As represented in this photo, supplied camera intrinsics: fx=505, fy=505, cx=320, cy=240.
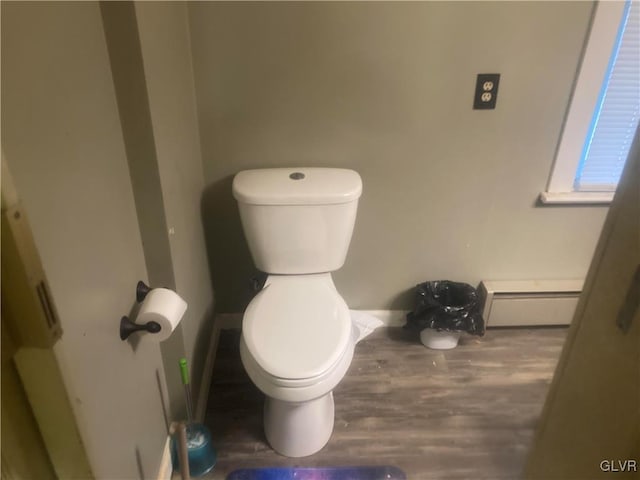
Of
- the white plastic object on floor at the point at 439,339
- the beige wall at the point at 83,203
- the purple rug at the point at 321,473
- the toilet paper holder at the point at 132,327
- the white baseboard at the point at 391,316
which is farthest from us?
the white baseboard at the point at 391,316

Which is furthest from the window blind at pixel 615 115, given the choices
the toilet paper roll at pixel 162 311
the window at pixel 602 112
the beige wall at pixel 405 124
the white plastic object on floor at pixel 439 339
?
the toilet paper roll at pixel 162 311

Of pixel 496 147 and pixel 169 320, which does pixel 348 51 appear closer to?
pixel 496 147

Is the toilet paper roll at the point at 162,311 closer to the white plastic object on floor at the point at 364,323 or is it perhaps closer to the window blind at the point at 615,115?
the white plastic object on floor at the point at 364,323

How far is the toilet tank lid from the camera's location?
1701 millimetres

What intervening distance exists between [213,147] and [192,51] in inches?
13.2

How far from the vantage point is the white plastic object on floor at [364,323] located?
7.11ft

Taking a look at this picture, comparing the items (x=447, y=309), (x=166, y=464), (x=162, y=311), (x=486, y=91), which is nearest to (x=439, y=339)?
(x=447, y=309)

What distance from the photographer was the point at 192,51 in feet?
5.56

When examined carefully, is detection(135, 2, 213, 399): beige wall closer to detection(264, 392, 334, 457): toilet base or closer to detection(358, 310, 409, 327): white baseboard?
detection(264, 392, 334, 457): toilet base

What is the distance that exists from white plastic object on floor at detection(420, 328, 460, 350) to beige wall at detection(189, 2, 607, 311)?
0.20 metres

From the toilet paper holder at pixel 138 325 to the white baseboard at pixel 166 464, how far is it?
55 centimetres

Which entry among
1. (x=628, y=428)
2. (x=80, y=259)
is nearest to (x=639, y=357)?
(x=628, y=428)

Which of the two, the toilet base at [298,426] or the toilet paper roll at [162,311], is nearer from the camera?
the toilet paper roll at [162,311]

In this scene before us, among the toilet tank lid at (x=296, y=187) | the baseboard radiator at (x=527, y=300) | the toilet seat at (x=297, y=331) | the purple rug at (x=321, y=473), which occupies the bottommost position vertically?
the purple rug at (x=321, y=473)
